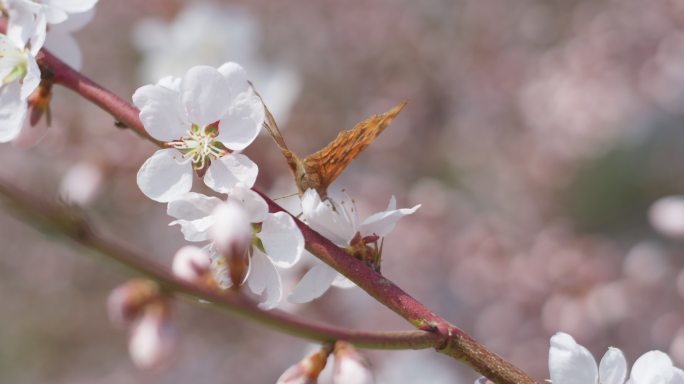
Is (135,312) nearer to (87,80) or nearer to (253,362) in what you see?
(87,80)

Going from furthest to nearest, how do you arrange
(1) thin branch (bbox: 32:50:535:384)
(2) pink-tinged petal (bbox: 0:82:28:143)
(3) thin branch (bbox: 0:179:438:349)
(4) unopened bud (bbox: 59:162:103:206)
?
(4) unopened bud (bbox: 59:162:103:206) → (2) pink-tinged petal (bbox: 0:82:28:143) → (1) thin branch (bbox: 32:50:535:384) → (3) thin branch (bbox: 0:179:438:349)

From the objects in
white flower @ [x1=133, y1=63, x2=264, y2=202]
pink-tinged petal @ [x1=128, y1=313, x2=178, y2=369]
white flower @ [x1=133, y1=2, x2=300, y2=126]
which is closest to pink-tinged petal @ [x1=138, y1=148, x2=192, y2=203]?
white flower @ [x1=133, y1=63, x2=264, y2=202]

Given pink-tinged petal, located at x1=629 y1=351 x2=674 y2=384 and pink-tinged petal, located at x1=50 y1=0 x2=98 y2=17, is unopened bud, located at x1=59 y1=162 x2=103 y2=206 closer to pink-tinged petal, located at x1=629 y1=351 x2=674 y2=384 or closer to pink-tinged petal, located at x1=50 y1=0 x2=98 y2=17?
pink-tinged petal, located at x1=50 y1=0 x2=98 y2=17

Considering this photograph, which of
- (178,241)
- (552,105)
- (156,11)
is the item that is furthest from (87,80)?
(178,241)

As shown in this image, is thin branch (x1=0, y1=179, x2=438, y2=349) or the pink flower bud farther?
the pink flower bud

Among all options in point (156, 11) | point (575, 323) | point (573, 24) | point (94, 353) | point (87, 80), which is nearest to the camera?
point (87, 80)

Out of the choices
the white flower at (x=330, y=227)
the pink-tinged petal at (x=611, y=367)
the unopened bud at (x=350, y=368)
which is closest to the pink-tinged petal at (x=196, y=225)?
the white flower at (x=330, y=227)
